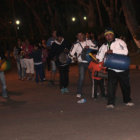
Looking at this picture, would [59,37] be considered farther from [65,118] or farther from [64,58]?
[65,118]

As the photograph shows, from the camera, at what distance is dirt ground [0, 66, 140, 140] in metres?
6.44

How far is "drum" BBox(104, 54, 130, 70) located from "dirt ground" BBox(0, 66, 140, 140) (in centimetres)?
100

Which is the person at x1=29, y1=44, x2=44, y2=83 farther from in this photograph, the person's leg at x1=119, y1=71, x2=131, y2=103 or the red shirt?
the person's leg at x1=119, y1=71, x2=131, y2=103

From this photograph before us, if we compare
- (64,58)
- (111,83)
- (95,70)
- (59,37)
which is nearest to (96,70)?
(95,70)

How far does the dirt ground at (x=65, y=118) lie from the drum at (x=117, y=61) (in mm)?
1001

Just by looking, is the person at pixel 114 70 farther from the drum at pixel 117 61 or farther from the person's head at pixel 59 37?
the person's head at pixel 59 37

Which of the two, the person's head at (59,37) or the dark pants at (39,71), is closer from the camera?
→ the person's head at (59,37)

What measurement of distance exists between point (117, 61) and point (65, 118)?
1.71 meters

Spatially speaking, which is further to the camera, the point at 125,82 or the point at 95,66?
the point at 95,66

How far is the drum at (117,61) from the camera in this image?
8.02 m

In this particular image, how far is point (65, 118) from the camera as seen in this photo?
7727 millimetres

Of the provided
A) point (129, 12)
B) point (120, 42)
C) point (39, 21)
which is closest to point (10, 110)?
point (120, 42)

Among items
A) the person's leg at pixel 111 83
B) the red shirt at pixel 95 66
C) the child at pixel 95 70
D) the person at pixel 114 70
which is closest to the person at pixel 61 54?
the child at pixel 95 70

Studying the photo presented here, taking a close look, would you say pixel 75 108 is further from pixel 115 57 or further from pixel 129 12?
pixel 129 12
